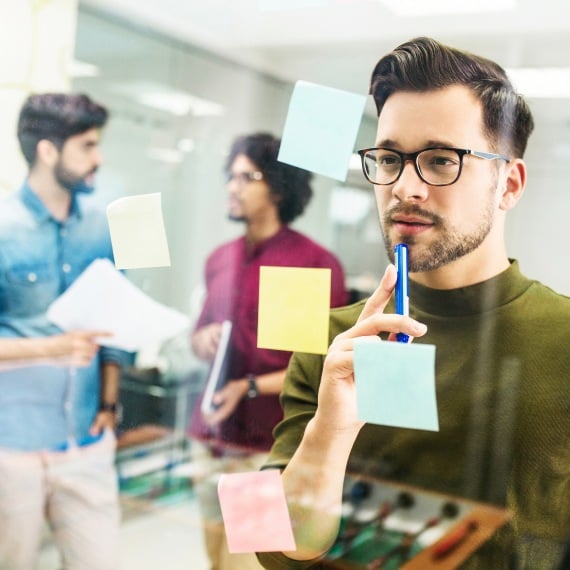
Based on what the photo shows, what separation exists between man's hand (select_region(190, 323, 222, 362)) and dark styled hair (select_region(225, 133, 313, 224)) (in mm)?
274

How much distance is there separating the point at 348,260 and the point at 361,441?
0.83 ft

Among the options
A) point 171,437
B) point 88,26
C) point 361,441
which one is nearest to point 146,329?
point 171,437

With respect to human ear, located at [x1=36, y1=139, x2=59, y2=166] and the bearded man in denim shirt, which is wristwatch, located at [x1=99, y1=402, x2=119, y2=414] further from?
human ear, located at [x1=36, y1=139, x2=59, y2=166]

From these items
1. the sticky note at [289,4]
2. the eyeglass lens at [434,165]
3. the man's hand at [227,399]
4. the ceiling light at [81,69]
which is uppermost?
the ceiling light at [81,69]

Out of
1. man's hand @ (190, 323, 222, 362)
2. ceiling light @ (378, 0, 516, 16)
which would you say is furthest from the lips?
man's hand @ (190, 323, 222, 362)

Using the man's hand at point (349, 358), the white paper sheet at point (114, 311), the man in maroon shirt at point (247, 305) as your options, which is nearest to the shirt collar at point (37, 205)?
the white paper sheet at point (114, 311)

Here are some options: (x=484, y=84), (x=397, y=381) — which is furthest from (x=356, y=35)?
(x=397, y=381)

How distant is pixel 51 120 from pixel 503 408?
110 cm

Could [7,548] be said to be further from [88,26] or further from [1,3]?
[88,26]

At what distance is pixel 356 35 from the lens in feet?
3.06

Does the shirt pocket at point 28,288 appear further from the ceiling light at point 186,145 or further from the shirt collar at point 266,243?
the ceiling light at point 186,145

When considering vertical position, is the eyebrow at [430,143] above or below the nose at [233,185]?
above

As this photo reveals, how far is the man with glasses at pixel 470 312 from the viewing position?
0.73 m

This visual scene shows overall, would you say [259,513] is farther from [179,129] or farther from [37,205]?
[179,129]
